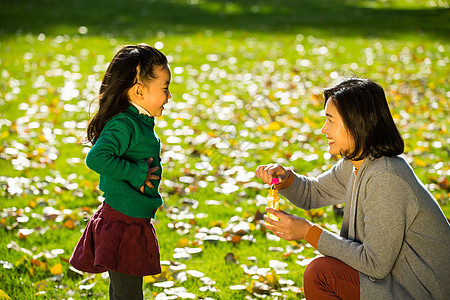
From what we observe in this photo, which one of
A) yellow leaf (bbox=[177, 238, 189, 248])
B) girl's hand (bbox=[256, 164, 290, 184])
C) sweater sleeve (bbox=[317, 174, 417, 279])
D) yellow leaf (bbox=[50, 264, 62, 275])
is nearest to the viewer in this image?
sweater sleeve (bbox=[317, 174, 417, 279])

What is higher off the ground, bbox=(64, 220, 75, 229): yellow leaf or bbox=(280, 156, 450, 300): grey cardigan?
bbox=(280, 156, 450, 300): grey cardigan

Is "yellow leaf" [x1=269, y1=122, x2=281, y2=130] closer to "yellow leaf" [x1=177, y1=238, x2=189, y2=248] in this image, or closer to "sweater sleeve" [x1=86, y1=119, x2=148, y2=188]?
"yellow leaf" [x1=177, y1=238, x2=189, y2=248]

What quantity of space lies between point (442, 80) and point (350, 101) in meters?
6.89

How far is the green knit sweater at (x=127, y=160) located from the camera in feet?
8.00

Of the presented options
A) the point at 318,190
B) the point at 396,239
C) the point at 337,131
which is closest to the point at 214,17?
the point at 318,190

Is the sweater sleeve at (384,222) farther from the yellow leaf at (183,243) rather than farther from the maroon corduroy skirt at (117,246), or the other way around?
the yellow leaf at (183,243)

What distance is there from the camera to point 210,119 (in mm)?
7031

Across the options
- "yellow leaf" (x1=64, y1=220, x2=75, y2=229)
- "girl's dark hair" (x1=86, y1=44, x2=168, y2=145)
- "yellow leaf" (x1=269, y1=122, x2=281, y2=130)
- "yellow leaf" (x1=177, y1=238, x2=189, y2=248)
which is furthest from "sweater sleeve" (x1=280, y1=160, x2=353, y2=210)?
"yellow leaf" (x1=269, y1=122, x2=281, y2=130)

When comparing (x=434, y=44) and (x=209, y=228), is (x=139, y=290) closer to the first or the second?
(x=209, y=228)

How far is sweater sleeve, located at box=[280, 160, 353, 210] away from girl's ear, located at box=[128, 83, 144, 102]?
3.04 ft

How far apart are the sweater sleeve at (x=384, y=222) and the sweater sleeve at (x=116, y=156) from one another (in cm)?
103

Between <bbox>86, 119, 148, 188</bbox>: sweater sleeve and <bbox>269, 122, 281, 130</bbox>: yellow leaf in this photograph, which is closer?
<bbox>86, 119, 148, 188</bbox>: sweater sleeve

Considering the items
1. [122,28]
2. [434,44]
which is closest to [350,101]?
[434,44]

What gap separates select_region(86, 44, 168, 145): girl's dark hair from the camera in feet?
8.32
